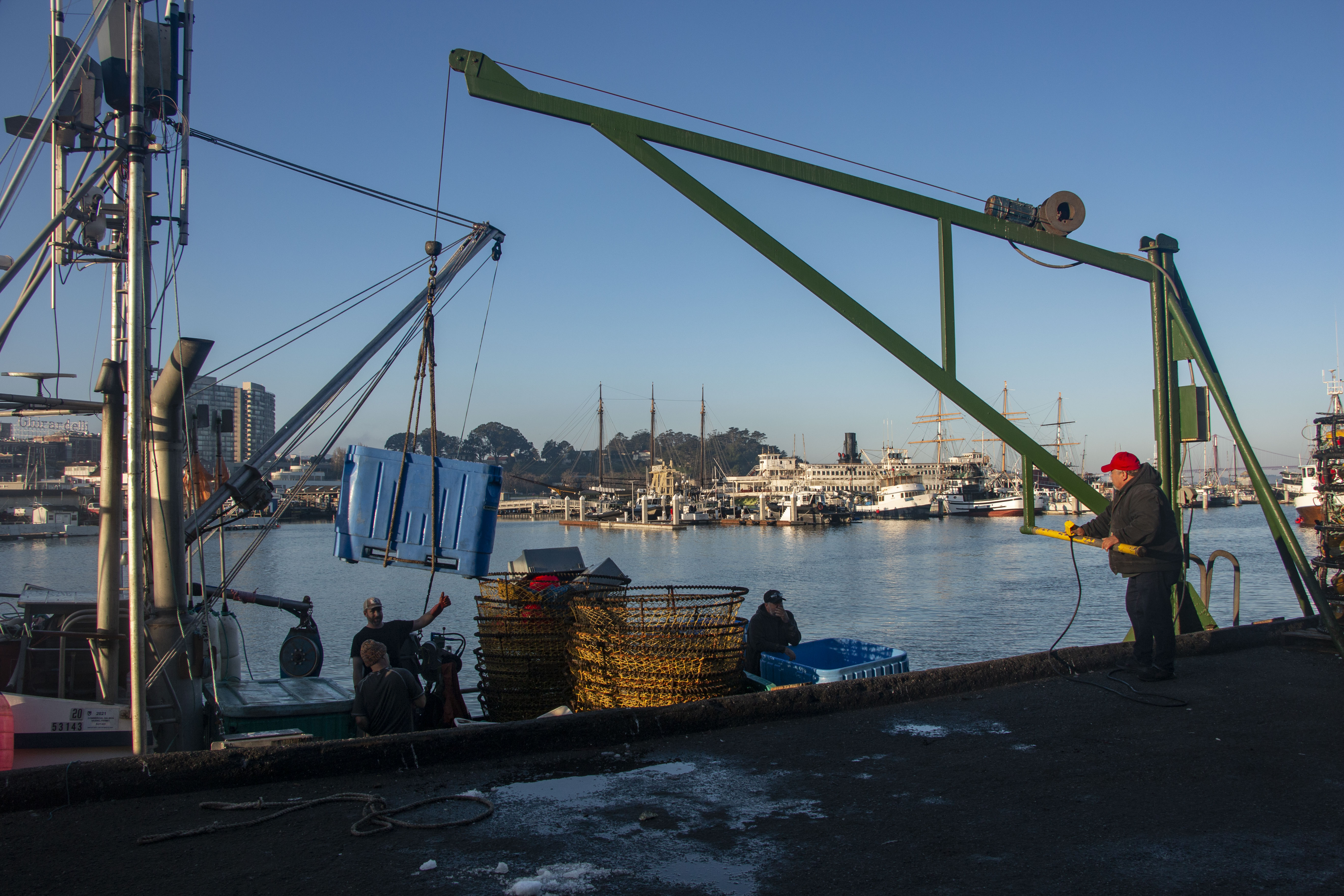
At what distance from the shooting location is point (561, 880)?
3367mm

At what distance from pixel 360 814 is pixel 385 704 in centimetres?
235

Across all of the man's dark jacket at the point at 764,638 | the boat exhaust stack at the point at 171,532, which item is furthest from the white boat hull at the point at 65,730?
the man's dark jacket at the point at 764,638

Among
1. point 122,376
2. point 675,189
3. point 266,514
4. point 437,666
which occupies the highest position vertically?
point 675,189

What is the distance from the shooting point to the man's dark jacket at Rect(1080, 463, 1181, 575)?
6.52 m

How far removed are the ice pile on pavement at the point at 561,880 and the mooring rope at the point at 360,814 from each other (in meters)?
0.60

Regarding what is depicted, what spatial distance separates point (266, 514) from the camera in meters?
11.6

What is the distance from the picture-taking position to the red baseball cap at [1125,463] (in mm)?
6957

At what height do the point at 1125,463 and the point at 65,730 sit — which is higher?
the point at 1125,463

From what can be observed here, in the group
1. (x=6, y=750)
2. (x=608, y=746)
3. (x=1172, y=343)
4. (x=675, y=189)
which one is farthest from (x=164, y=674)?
(x=1172, y=343)

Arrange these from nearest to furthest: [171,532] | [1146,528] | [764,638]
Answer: [1146,528] < [171,532] < [764,638]

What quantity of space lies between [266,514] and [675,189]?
748 centimetres

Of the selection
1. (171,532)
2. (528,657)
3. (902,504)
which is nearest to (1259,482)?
(528,657)

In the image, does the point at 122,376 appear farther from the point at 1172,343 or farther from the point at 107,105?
the point at 1172,343

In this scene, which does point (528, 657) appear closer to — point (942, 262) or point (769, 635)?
point (769, 635)
